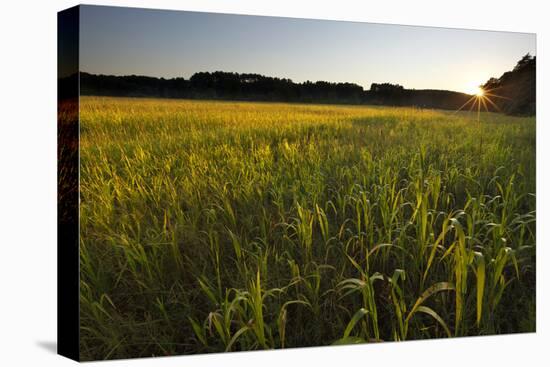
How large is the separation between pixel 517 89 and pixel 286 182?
87.2 inches

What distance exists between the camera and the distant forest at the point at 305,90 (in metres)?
5.72

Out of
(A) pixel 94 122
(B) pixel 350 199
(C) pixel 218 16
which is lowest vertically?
(B) pixel 350 199

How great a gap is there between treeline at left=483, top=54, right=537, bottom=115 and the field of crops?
4.4 inches

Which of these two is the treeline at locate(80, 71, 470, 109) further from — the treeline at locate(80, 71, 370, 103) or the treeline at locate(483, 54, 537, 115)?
the treeline at locate(483, 54, 537, 115)

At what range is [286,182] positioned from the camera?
243 inches

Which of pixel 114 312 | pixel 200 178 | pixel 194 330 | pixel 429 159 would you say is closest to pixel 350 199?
pixel 429 159

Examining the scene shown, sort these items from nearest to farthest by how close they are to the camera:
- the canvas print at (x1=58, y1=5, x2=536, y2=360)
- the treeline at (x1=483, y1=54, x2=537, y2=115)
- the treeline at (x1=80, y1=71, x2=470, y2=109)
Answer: the canvas print at (x1=58, y1=5, x2=536, y2=360)
the treeline at (x1=80, y1=71, x2=470, y2=109)
the treeline at (x1=483, y1=54, x2=537, y2=115)

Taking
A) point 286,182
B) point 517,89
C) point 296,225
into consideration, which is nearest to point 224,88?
point 286,182

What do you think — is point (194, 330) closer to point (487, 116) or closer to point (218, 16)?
point (218, 16)

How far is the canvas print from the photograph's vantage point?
555cm

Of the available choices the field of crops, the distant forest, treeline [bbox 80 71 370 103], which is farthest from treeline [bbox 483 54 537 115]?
treeline [bbox 80 71 370 103]

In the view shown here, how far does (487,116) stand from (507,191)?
0.65m

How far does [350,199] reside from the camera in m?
6.31

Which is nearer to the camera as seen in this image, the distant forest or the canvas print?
the canvas print
